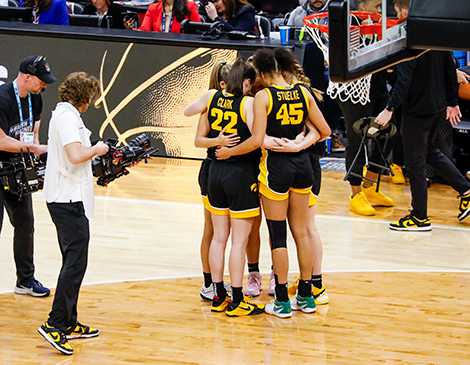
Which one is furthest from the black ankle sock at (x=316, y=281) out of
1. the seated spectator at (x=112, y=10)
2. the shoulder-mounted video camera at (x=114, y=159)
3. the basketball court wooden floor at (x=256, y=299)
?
the seated spectator at (x=112, y=10)

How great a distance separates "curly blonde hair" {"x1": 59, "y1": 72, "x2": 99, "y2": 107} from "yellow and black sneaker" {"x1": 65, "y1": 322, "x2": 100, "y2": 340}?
134cm

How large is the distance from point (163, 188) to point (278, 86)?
3.49 m

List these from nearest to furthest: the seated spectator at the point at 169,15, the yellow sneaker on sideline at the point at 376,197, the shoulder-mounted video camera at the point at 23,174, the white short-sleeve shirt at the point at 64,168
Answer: the white short-sleeve shirt at the point at 64,168, the shoulder-mounted video camera at the point at 23,174, the yellow sneaker on sideline at the point at 376,197, the seated spectator at the point at 169,15

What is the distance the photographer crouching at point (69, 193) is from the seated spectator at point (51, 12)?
5536 millimetres

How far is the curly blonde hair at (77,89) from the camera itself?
151 inches

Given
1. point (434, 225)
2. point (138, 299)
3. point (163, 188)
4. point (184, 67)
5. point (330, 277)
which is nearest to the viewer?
point (138, 299)

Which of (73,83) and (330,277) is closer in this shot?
(73,83)

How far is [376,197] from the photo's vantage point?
700 cm

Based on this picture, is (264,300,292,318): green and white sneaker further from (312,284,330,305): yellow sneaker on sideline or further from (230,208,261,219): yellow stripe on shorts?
(230,208,261,219): yellow stripe on shorts

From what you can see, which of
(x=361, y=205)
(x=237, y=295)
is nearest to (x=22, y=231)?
(x=237, y=295)

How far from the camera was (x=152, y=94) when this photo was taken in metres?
8.21

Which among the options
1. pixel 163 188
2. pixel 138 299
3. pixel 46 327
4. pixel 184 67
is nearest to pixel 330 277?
pixel 138 299

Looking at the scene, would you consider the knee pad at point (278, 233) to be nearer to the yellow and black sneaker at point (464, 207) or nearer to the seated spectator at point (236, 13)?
the yellow and black sneaker at point (464, 207)

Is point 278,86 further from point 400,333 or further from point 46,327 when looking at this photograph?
point 46,327
